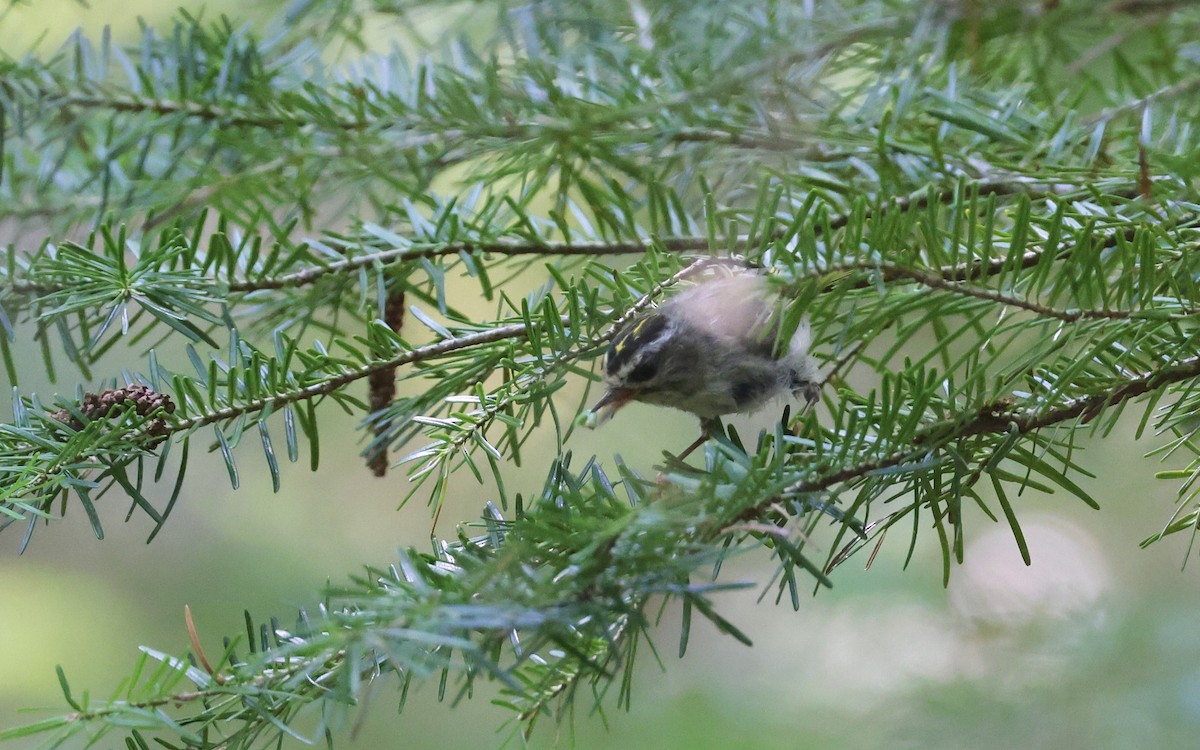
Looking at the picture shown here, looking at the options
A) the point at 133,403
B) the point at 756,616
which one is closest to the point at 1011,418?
the point at 133,403

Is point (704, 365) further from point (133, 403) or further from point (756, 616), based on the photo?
point (756, 616)

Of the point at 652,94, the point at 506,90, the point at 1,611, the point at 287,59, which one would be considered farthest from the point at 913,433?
the point at 1,611

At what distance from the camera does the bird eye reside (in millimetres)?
811

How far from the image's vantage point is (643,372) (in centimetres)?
82

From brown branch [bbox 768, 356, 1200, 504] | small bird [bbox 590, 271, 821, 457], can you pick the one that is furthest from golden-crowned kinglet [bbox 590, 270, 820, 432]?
brown branch [bbox 768, 356, 1200, 504]

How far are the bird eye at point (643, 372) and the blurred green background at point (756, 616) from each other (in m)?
0.09

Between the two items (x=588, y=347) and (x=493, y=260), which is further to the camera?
(x=493, y=260)

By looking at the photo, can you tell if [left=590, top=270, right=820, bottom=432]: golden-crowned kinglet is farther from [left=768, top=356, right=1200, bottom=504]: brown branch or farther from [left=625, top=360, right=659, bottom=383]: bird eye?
[left=768, top=356, right=1200, bottom=504]: brown branch

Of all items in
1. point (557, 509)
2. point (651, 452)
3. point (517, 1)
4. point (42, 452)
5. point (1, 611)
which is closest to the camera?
point (557, 509)

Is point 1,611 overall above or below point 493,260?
below

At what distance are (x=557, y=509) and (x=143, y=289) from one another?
34 centimetres

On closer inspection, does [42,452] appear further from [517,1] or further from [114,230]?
[517,1]

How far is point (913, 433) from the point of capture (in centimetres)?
49

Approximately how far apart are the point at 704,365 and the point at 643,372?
2.5 inches
